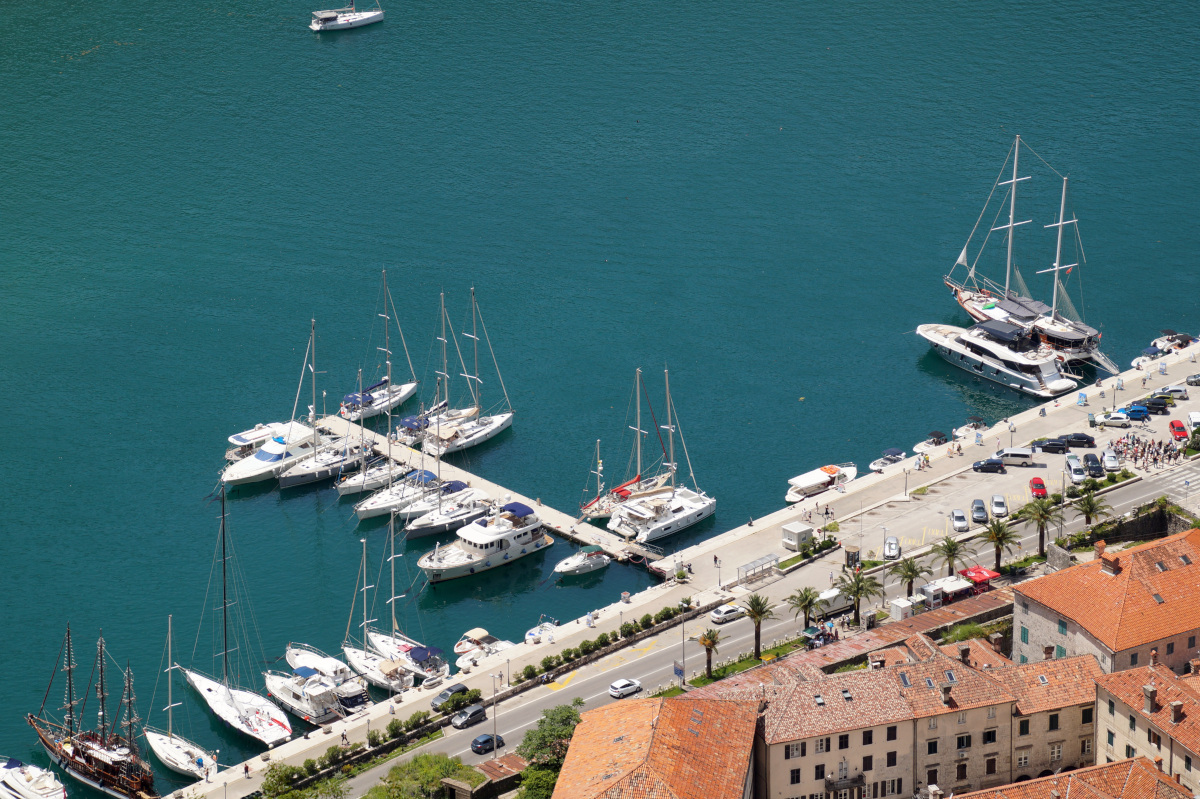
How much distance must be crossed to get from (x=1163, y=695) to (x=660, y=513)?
58.9 meters

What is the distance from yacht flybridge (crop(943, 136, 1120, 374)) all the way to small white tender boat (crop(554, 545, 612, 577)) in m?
61.8

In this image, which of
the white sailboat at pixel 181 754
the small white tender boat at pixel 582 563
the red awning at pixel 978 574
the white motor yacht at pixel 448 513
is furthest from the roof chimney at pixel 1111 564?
the white sailboat at pixel 181 754

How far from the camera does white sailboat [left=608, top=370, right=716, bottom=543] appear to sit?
469 feet

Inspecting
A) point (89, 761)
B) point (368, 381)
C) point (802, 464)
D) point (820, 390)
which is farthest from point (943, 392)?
point (89, 761)

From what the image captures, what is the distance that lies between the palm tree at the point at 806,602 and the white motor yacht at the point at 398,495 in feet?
138

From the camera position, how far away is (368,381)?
6914 inches

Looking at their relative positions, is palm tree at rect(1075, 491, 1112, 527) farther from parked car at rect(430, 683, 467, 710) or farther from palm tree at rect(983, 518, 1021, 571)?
parked car at rect(430, 683, 467, 710)

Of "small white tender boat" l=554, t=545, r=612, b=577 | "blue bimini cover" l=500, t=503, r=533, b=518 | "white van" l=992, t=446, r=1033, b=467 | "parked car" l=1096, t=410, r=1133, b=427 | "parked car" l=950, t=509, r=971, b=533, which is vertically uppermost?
"parked car" l=1096, t=410, r=1133, b=427

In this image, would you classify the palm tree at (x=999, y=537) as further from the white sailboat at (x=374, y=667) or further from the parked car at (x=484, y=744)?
the white sailboat at (x=374, y=667)

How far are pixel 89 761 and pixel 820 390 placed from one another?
8799 cm

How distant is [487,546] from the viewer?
140375 millimetres

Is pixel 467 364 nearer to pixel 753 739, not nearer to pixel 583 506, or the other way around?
pixel 583 506

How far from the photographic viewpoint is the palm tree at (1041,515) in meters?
124

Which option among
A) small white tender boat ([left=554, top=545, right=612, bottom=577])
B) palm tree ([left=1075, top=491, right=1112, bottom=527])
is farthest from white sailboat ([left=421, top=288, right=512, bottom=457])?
palm tree ([left=1075, top=491, right=1112, bottom=527])
